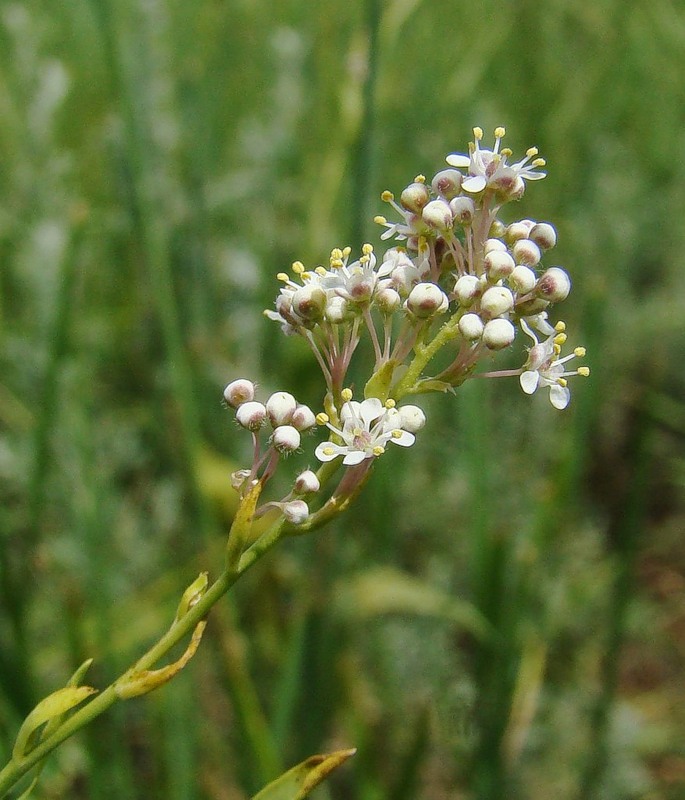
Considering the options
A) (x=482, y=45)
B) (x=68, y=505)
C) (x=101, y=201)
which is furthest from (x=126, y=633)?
(x=482, y=45)


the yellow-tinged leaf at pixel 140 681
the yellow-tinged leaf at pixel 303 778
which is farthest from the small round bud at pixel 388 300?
the yellow-tinged leaf at pixel 303 778

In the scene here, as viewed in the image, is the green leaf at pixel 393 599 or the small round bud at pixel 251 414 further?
the green leaf at pixel 393 599

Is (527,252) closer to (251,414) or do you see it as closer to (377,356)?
(377,356)

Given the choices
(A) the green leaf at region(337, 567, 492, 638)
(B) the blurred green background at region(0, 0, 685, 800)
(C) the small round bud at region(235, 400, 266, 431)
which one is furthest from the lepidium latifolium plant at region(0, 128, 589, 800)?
(A) the green leaf at region(337, 567, 492, 638)

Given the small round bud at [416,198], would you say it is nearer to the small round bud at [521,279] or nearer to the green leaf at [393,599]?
the small round bud at [521,279]

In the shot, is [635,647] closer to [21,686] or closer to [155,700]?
[155,700]

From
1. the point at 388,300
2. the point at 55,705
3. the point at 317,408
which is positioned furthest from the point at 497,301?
the point at 317,408

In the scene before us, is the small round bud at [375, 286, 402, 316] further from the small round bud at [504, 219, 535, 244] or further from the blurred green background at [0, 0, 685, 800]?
the blurred green background at [0, 0, 685, 800]
